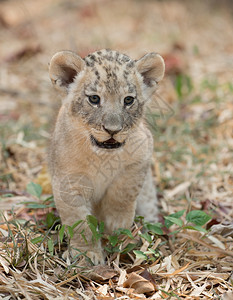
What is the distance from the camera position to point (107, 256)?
4117mm

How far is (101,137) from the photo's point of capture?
3.79m

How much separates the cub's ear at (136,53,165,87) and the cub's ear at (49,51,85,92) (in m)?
0.58

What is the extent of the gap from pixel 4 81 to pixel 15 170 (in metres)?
3.40

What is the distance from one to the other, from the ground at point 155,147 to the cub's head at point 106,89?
3.20ft

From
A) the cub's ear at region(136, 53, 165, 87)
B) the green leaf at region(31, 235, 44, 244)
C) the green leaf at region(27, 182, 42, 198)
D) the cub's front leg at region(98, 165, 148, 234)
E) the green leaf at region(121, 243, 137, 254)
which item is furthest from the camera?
the green leaf at region(27, 182, 42, 198)

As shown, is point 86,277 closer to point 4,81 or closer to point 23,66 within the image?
point 4,81

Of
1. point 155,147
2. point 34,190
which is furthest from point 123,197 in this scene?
point 155,147

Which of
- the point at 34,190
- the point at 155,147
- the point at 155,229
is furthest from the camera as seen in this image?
the point at 155,147

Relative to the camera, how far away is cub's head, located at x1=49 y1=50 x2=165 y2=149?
378cm

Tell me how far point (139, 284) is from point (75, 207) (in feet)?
3.15

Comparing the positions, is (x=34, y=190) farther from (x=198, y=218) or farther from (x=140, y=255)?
(x=198, y=218)

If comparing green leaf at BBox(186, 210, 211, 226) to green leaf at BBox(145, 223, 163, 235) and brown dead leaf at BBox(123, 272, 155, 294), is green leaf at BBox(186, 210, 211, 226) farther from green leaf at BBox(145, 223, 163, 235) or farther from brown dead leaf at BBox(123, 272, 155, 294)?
brown dead leaf at BBox(123, 272, 155, 294)

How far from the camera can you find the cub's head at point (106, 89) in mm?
3775

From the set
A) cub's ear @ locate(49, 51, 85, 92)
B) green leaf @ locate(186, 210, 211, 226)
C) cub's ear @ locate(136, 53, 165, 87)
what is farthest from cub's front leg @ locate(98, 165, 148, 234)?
cub's ear @ locate(49, 51, 85, 92)
